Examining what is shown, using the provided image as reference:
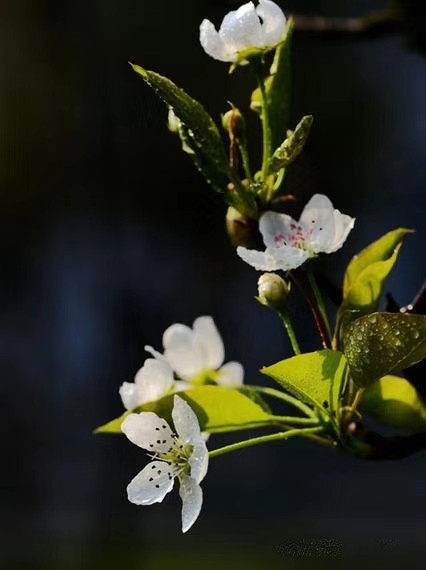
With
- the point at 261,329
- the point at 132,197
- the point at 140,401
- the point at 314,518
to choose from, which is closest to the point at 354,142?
the point at 261,329

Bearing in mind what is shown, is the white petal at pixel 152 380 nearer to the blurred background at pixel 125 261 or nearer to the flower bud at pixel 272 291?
the flower bud at pixel 272 291

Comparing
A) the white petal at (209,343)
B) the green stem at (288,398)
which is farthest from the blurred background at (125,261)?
the green stem at (288,398)

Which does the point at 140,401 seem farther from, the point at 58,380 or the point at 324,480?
the point at 58,380

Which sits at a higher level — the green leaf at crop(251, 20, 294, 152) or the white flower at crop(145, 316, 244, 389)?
the green leaf at crop(251, 20, 294, 152)

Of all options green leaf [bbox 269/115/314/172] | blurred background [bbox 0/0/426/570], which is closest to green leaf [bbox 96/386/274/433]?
green leaf [bbox 269/115/314/172]

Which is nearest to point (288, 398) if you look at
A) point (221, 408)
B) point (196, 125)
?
point (221, 408)

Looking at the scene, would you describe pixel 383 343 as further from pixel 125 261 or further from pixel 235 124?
pixel 125 261

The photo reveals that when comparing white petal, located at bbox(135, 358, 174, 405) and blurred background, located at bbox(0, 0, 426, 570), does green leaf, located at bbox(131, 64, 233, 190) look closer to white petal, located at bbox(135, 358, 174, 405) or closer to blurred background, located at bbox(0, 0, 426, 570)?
white petal, located at bbox(135, 358, 174, 405)

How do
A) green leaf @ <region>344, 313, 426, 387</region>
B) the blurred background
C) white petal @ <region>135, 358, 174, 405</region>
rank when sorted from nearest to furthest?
green leaf @ <region>344, 313, 426, 387</region> < white petal @ <region>135, 358, 174, 405</region> < the blurred background
